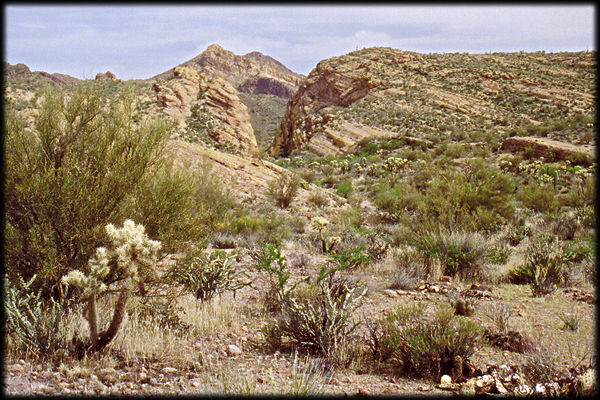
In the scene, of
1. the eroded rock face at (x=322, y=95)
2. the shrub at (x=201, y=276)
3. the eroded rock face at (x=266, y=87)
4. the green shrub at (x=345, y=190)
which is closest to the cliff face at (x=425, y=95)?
the eroded rock face at (x=322, y=95)

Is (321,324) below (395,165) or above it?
below

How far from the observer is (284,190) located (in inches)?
636

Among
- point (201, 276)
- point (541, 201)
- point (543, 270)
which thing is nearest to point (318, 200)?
point (541, 201)

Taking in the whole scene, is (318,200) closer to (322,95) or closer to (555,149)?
(555,149)

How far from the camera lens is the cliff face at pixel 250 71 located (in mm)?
129250

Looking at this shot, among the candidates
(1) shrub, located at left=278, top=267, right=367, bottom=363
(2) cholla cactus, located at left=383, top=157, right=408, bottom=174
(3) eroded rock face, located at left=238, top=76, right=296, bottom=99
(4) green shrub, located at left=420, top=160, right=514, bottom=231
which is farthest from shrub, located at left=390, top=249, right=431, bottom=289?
(3) eroded rock face, located at left=238, top=76, right=296, bottom=99

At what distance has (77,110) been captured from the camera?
18.1ft

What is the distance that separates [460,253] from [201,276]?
469 cm

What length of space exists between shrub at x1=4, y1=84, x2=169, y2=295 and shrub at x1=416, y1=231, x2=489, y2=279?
5391 millimetres

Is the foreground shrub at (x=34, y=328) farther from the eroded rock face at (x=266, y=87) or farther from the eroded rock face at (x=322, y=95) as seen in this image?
the eroded rock face at (x=266, y=87)

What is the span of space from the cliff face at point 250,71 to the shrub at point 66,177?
122341mm

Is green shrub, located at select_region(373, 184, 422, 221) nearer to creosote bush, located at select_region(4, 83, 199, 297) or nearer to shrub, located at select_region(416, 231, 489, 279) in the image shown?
shrub, located at select_region(416, 231, 489, 279)

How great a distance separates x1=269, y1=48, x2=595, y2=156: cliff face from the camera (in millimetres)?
37031

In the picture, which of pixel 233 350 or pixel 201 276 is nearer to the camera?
pixel 233 350
